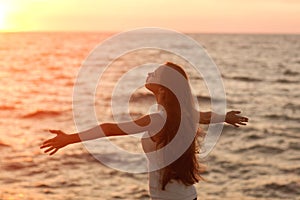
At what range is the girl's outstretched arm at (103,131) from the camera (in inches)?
140

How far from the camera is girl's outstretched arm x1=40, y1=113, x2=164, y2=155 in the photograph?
11.6 ft

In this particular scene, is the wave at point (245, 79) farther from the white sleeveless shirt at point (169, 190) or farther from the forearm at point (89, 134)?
the forearm at point (89, 134)

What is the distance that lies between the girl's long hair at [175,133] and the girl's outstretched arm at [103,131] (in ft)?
0.44

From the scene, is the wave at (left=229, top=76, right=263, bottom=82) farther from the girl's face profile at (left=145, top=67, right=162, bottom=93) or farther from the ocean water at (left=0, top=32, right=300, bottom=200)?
the girl's face profile at (left=145, top=67, right=162, bottom=93)

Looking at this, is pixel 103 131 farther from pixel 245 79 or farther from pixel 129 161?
pixel 245 79

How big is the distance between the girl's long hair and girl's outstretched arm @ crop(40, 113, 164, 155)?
0.14 meters

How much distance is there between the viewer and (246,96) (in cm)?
3069

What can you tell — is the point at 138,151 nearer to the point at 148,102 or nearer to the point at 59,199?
the point at 59,199

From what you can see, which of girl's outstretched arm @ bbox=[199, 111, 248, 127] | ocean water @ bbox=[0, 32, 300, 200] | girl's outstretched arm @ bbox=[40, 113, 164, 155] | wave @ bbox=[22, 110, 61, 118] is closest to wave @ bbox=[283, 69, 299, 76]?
ocean water @ bbox=[0, 32, 300, 200]

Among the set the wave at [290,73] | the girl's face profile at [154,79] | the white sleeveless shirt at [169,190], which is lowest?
the white sleeveless shirt at [169,190]

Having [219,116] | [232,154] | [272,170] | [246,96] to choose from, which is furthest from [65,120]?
[219,116]

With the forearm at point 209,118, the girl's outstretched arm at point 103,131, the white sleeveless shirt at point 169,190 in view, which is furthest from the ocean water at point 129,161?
the girl's outstretched arm at point 103,131

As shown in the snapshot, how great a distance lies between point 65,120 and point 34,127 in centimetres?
227

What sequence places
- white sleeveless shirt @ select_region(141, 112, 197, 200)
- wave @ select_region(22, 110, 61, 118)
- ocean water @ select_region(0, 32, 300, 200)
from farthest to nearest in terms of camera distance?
wave @ select_region(22, 110, 61, 118)
ocean water @ select_region(0, 32, 300, 200)
white sleeveless shirt @ select_region(141, 112, 197, 200)
